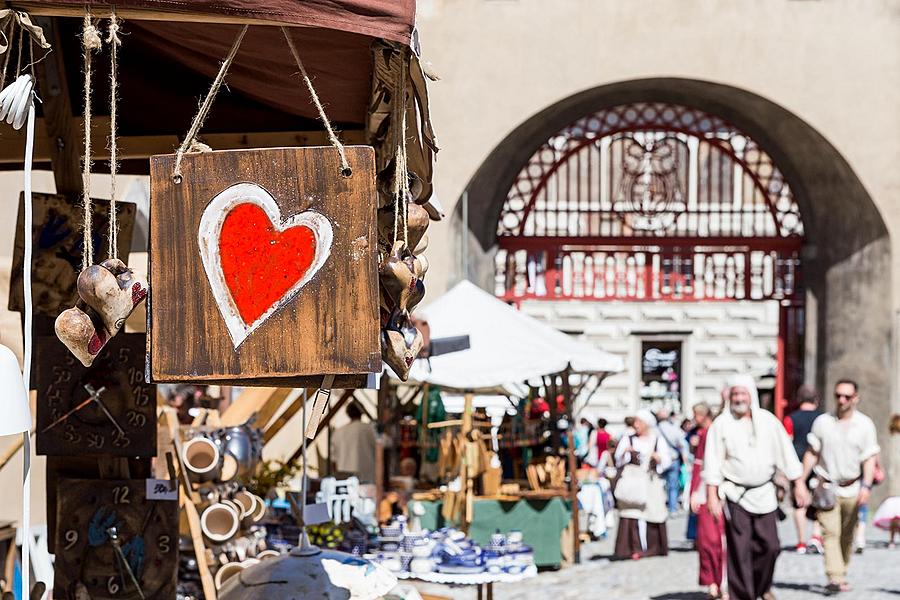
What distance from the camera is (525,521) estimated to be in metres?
11.2

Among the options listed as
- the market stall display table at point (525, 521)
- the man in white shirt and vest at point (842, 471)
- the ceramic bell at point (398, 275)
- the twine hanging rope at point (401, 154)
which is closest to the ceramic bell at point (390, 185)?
the twine hanging rope at point (401, 154)

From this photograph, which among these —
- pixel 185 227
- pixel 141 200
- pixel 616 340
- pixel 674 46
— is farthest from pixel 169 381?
pixel 616 340

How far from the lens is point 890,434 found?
1424cm

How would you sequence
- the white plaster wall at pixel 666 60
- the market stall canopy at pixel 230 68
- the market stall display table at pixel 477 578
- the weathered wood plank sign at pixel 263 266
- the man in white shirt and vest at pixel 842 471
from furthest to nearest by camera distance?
the white plaster wall at pixel 666 60, the man in white shirt and vest at pixel 842 471, the market stall display table at pixel 477 578, the weathered wood plank sign at pixel 263 266, the market stall canopy at pixel 230 68

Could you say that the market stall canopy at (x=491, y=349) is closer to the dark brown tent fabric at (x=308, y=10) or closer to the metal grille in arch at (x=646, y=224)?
the metal grille in arch at (x=646, y=224)

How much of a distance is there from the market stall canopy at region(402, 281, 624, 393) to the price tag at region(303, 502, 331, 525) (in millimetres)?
4524

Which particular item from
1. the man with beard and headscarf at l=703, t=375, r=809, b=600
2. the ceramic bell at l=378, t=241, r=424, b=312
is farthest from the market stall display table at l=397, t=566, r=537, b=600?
the ceramic bell at l=378, t=241, r=424, b=312

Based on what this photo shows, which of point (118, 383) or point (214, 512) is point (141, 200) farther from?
point (118, 383)

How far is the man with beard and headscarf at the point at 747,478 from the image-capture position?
8414 millimetres

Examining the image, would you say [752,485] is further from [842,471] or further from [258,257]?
[258,257]

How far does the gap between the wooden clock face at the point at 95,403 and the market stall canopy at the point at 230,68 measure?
69 centimetres

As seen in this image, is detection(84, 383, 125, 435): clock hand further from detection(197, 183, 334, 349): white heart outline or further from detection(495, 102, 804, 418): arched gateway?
detection(495, 102, 804, 418): arched gateway

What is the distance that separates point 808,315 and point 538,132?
3.78 m

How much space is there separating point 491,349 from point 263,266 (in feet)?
24.2
